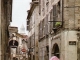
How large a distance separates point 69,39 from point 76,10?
2.25 metres

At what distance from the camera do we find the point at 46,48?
32531 millimetres

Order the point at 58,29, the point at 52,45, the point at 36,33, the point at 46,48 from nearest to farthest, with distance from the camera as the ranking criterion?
the point at 58,29 < the point at 52,45 < the point at 46,48 < the point at 36,33

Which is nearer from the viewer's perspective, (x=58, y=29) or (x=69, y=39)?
(x=69, y=39)

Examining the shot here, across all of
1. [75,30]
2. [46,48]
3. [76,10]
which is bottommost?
[46,48]

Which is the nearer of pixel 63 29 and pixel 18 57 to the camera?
pixel 63 29

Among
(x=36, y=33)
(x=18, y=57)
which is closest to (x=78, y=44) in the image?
(x=36, y=33)

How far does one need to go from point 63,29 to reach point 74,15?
1372 millimetres

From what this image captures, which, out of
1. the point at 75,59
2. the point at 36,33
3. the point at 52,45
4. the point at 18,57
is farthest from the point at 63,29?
the point at 18,57

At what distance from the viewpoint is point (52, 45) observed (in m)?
28.1

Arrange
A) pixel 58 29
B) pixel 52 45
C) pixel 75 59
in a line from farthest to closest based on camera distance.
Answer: pixel 52 45 < pixel 58 29 < pixel 75 59

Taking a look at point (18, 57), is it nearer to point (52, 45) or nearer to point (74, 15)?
point (52, 45)

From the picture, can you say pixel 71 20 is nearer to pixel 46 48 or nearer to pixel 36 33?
pixel 46 48

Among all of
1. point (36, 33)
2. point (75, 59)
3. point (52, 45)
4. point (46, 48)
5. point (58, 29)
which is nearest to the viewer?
point (75, 59)

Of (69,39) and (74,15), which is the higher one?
(74,15)
